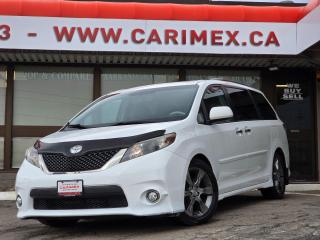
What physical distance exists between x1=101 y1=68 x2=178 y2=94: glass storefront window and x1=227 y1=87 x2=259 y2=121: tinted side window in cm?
532

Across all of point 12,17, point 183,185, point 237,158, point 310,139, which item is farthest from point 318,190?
point 12,17

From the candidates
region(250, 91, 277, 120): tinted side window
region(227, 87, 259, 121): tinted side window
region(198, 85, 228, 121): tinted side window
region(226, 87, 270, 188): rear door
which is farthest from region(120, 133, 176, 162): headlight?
region(250, 91, 277, 120): tinted side window

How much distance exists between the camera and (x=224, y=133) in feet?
22.0

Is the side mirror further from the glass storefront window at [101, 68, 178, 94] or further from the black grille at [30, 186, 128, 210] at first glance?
the glass storefront window at [101, 68, 178, 94]

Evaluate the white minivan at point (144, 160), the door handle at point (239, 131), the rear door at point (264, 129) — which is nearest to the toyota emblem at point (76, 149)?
the white minivan at point (144, 160)

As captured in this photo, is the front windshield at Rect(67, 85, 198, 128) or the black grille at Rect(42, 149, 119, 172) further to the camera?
the front windshield at Rect(67, 85, 198, 128)

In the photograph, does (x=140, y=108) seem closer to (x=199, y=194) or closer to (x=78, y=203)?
(x=199, y=194)

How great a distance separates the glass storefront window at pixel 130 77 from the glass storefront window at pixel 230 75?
0.46 metres

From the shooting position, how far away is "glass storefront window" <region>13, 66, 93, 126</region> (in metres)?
12.9

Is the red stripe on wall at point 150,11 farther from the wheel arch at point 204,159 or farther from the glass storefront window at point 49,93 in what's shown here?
the wheel arch at point 204,159

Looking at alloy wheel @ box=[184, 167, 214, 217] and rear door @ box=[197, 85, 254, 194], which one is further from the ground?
rear door @ box=[197, 85, 254, 194]

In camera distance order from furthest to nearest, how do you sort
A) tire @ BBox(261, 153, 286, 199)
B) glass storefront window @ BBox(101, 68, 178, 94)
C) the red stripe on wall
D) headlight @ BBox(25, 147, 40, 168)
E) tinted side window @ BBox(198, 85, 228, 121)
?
glass storefront window @ BBox(101, 68, 178, 94) < the red stripe on wall < tire @ BBox(261, 153, 286, 199) < tinted side window @ BBox(198, 85, 228, 121) < headlight @ BBox(25, 147, 40, 168)

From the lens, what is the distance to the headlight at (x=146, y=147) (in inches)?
215

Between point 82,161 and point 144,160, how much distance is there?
2.10 feet
